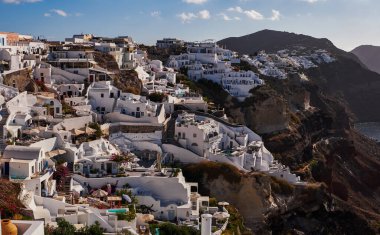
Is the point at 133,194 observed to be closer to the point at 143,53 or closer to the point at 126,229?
the point at 126,229

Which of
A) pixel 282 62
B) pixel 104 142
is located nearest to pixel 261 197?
pixel 104 142

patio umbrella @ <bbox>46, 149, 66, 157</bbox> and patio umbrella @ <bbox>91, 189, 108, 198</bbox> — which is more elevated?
patio umbrella @ <bbox>46, 149, 66, 157</bbox>

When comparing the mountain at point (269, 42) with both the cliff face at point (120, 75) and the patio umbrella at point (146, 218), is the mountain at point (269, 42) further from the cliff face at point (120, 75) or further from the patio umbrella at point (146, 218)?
the patio umbrella at point (146, 218)

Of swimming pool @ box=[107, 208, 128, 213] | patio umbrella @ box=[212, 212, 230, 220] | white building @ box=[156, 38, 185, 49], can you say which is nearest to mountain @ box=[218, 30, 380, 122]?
white building @ box=[156, 38, 185, 49]

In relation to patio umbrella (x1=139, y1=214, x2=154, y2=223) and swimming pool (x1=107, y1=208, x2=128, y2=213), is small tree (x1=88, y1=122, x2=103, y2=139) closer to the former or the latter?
patio umbrella (x1=139, y1=214, x2=154, y2=223)

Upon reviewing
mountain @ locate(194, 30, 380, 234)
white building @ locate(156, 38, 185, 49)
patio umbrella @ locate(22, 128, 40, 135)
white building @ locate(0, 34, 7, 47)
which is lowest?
mountain @ locate(194, 30, 380, 234)

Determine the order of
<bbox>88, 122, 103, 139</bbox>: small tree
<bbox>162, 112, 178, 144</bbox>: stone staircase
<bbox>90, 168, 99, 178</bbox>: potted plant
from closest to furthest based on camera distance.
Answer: <bbox>90, 168, 99, 178</bbox>: potted plant < <bbox>88, 122, 103, 139</bbox>: small tree < <bbox>162, 112, 178, 144</bbox>: stone staircase

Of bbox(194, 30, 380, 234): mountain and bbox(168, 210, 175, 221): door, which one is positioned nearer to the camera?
bbox(168, 210, 175, 221): door

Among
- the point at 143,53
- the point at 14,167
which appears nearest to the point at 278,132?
the point at 143,53

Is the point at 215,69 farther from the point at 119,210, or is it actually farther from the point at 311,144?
the point at 119,210
